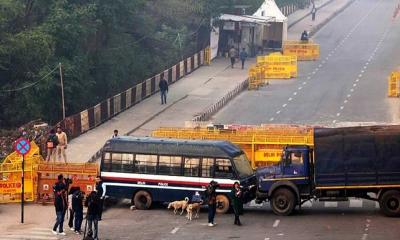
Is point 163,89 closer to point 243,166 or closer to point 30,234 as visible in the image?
point 243,166

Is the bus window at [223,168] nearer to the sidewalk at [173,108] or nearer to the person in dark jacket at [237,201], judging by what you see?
the person in dark jacket at [237,201]

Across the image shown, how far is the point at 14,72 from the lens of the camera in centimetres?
5372

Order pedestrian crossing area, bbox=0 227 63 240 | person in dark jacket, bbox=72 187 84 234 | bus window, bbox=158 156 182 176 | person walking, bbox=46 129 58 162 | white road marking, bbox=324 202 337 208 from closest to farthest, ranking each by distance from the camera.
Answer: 1. pedestrian crossing area, bbox=0 227 63 240
2. person in dark jacket, bbox=72 187 84 234
3. bus window, bbox=158 156 182 176
4. white road marking, bbox=324 202 337 208
5. person walking, bbox=46 129 58 162

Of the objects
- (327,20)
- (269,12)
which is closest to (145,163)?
(269,12)

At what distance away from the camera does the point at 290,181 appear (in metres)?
33.4

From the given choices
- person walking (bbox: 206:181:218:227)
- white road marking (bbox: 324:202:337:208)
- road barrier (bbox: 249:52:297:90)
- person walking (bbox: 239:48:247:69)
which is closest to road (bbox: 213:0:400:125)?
road barrier (bbox: 249:52:297:90)

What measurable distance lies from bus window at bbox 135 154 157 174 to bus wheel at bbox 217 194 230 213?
2541mm

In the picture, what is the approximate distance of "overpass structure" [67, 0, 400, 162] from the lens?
53.0m

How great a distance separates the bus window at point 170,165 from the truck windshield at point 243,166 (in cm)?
196

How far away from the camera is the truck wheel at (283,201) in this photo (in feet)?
109

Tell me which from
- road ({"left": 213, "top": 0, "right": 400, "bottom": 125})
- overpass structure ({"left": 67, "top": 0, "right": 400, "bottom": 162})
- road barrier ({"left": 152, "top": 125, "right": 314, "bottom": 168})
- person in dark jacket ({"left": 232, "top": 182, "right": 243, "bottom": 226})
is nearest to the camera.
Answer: person in dark jacket ({"left": 232, "top": 182, "right": 243, "bottom": 226})

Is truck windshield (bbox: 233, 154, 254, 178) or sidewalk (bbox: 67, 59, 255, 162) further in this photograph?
sidewalk (bbox: 67, 59, 255, 162)

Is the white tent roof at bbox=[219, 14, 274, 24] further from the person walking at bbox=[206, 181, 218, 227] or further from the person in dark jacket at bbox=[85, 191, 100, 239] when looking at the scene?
the person in dark jacket at bbox=[85, 191, 100, 239]

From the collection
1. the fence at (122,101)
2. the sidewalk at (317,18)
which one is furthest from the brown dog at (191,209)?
the sidewalk at (317,18)
